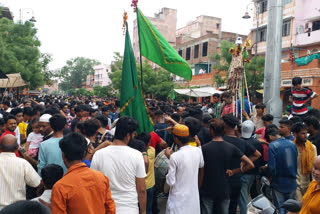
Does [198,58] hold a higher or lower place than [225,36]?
lower

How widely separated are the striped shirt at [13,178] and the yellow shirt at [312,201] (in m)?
2.58

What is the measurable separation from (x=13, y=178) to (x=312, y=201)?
2.83 meters

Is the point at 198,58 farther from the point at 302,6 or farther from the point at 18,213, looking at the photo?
the point at 18,213

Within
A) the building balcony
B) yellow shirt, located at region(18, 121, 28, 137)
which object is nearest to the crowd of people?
yellow shirt, located at region(18, 121, 28, 137)

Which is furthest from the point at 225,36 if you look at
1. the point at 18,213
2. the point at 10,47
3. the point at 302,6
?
the point at 18,213

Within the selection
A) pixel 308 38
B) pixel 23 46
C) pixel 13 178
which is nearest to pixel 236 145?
pixel 13 178

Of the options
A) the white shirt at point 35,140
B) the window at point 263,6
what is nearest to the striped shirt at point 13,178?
the white shirt at point 35,140

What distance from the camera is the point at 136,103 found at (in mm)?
4137

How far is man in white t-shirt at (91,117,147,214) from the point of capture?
→ 2703mm

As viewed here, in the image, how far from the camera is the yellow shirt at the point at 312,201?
2340mm

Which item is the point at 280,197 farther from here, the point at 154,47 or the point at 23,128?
the point at 23,128

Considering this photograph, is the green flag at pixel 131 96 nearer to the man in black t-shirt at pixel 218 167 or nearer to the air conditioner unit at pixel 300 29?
the man in black t-shirt at pixel 218 167

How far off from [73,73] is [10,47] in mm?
65171

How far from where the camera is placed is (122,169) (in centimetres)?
270
